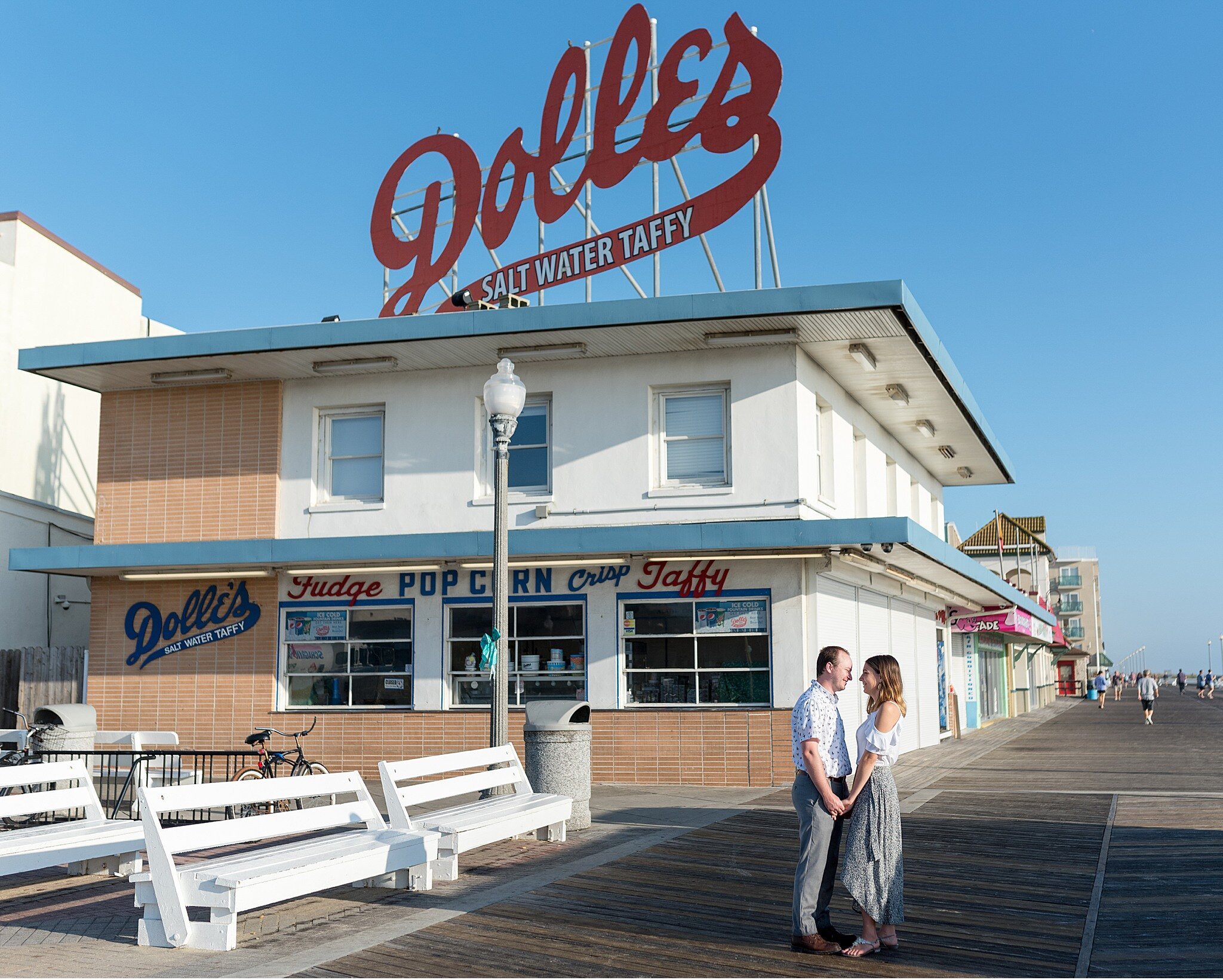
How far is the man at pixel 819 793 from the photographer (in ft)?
24.4

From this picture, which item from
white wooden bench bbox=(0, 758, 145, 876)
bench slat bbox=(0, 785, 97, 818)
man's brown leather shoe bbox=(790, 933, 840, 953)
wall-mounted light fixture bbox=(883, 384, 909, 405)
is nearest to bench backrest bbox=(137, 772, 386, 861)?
white wooden bench bbox=(0, 758, 145, 876)

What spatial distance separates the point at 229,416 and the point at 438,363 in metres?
3.91

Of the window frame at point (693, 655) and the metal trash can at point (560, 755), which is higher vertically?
the window frame at point (693, 655)

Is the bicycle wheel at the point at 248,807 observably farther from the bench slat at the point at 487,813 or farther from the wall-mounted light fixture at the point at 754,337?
the wall-mounted light fixture at the point at 754,337

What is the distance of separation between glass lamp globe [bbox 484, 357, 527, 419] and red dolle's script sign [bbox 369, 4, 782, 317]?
6.97 metres

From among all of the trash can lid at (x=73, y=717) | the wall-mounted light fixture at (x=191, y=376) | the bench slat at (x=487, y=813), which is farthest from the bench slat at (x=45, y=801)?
the wall-mounted light fixture at (x=191, y=376)

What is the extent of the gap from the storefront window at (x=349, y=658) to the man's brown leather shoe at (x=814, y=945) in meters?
12.5

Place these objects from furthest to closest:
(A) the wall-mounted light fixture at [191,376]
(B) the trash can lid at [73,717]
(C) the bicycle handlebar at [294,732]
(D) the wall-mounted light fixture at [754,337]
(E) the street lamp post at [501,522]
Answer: (A) the wall-mounted light fixture at [191,376]
(D) the wall-mounted light fixture at [754,337]
(C) the bicycle handlebar at [294,732]
(B) the trash can lid at [73,717]
(E) the street lamp post at [501,522]

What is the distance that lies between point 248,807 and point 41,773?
137 inches

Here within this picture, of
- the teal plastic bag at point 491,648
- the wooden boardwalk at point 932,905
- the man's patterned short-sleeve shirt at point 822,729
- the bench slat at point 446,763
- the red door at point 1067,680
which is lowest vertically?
the red door at point 1067,680

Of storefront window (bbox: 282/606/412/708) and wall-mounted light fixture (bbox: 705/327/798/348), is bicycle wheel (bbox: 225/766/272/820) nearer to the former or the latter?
storefront window (bbox: 282/606/412/708)

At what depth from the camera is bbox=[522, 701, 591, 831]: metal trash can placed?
12.4 meters

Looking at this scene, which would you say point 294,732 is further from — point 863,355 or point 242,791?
point 242,791

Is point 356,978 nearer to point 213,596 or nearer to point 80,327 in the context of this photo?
point 213,596
